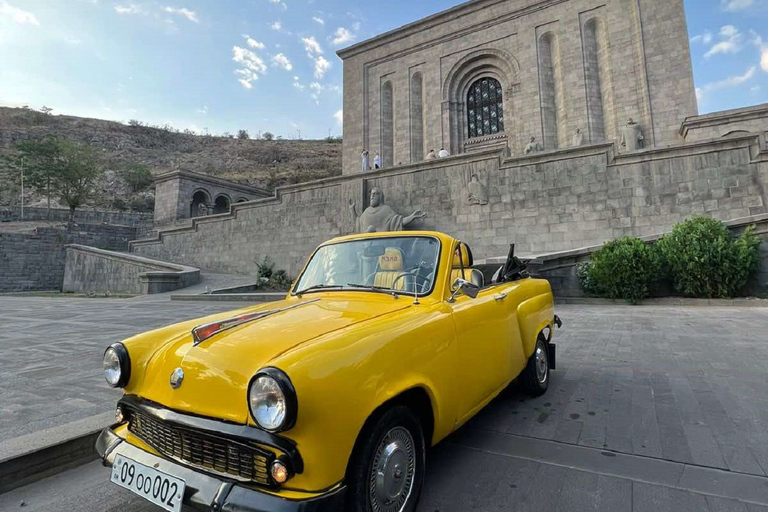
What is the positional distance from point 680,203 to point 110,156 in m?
67.4

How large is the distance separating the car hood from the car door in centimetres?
45

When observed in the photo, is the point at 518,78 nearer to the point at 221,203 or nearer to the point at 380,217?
the point at 380,217

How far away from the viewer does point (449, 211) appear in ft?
51.4

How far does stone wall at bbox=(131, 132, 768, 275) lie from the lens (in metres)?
11.6

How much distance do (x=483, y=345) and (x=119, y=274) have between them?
20.6 m

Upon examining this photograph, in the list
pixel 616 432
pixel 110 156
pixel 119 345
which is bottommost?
pixel 616 432

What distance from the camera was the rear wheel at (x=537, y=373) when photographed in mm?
3611

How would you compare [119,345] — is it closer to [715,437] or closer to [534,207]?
[715,437]

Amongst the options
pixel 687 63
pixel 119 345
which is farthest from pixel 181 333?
pixel 687 63

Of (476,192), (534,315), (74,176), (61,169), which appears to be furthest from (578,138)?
(61,169)

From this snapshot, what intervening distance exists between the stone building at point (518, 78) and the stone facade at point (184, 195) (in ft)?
32.5

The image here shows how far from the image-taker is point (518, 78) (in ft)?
70.4

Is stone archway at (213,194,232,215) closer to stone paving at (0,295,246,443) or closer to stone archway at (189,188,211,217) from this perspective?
stone archway at (189,188,211,217)

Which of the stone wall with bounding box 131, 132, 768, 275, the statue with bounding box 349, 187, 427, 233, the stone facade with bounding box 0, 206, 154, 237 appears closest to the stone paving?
the statue with bounding box 349, 187, 427, 233
